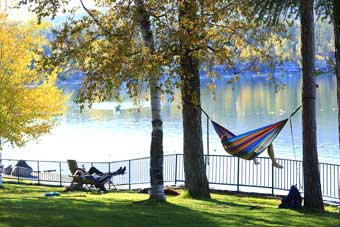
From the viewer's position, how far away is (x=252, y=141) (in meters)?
13.4

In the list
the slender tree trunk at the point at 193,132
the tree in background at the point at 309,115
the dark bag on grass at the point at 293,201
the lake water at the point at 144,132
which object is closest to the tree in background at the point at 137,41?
the slender tree trunk at the point at 193,132

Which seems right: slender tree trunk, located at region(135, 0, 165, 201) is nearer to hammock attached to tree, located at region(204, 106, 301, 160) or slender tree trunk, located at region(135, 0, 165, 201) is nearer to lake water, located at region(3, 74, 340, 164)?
hammock attached to tree, located at region(204, 106, 301, 160)

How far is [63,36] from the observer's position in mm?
11977

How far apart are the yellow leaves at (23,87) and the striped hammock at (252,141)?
317 inches

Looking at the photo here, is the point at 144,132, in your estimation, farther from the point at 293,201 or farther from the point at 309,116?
the point at 309,116

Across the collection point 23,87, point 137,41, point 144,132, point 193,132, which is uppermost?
point 137,41

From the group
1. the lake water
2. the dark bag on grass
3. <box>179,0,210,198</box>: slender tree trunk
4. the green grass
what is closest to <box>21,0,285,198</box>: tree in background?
<box>179,0,210,198</box>: slender tree trunk

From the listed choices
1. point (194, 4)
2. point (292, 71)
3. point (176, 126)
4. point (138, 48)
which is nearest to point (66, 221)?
point (138, 48)

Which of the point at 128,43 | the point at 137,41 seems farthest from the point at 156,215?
the point at 137,41

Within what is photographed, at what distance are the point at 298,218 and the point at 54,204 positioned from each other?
4947mm

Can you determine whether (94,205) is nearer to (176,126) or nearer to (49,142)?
(49,142)

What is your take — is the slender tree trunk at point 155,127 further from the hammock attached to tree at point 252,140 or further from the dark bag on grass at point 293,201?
the dark bag on grass at point 293,201

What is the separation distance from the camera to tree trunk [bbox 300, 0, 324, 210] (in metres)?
12.5

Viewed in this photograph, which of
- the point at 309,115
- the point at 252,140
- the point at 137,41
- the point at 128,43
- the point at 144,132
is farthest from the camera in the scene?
the point at 144,132
